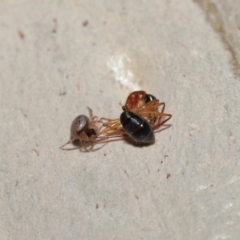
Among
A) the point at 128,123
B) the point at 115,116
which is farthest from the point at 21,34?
the point at 128,123

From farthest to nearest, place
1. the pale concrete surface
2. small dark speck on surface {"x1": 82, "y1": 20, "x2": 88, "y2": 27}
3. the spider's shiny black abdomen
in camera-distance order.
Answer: small dark speck on surface {"x1": 82, "y1": 20, "x2": 88, "y2": 27} → the spider's shiny black abdomen → the pale concrete surface

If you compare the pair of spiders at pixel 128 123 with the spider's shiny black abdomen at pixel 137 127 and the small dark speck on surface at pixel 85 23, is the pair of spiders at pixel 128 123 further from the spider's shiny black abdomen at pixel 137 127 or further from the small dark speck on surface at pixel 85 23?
the small dark speck on surface at pixel 85 23

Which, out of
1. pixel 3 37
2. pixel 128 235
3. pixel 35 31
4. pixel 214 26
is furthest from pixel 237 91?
pixel 3 37

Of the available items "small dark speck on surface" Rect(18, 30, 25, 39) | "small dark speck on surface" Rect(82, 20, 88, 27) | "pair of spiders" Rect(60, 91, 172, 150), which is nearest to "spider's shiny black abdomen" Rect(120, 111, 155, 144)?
"pair of spiders" Rect(60, 91, 172, 150)

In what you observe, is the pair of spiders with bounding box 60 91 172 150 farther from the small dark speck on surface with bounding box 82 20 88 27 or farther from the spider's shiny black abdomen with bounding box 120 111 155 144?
the small dark speck on surface with bounding box 82 20 88 27

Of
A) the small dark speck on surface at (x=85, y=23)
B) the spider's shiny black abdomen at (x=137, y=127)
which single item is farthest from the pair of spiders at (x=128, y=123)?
the small dark speck on surface at (x=85, y=23)

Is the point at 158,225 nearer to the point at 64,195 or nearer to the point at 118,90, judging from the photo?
the point at 64,195
